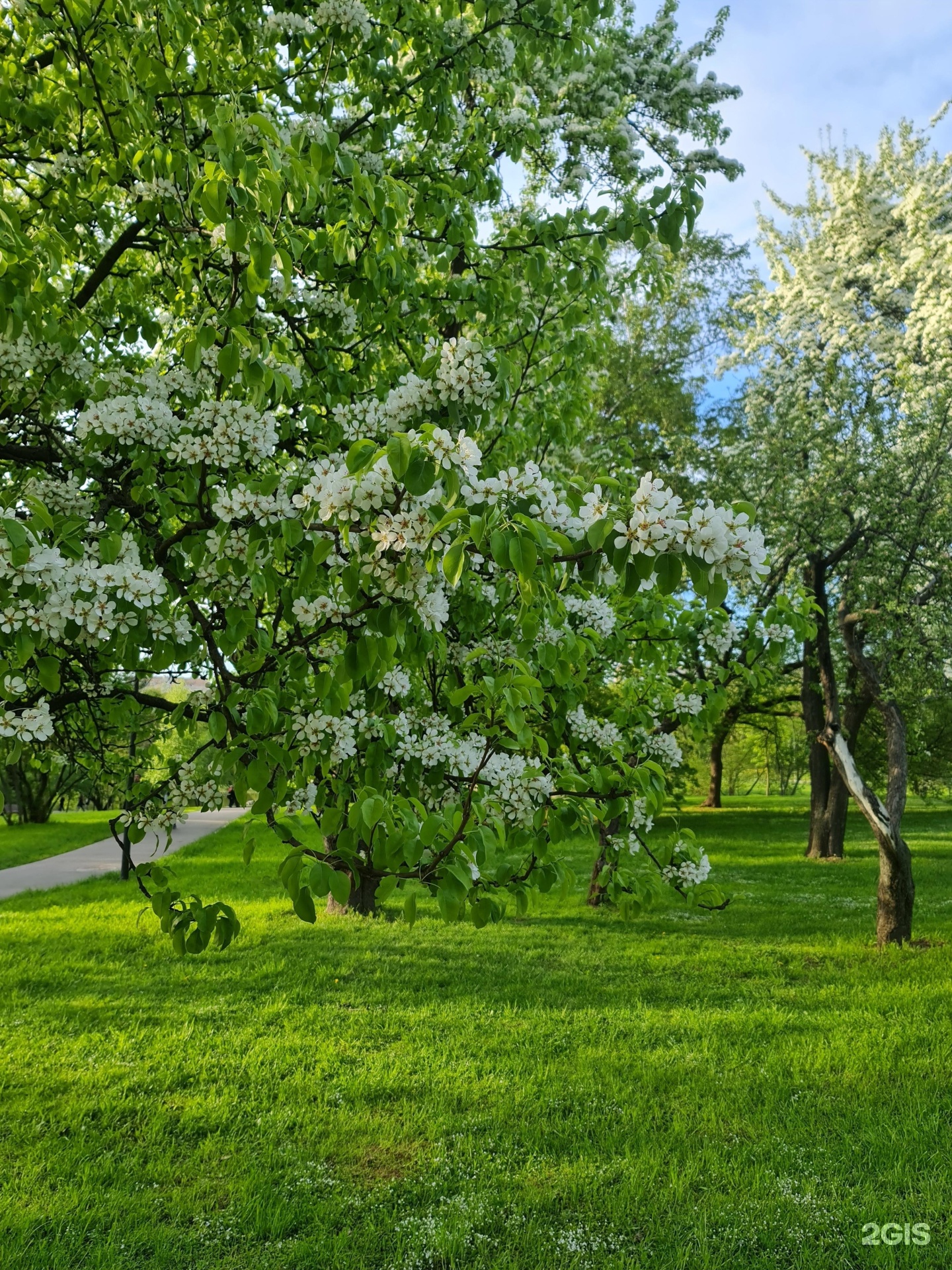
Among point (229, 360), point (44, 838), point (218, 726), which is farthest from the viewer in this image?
point (44, 838)

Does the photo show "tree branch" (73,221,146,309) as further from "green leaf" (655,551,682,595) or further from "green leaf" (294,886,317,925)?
"green leaf" (655,551,682,595)

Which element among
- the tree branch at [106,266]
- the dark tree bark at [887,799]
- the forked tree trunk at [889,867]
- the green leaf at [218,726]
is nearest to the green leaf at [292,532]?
the green leaf at [218,726]

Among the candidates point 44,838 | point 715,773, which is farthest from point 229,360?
point 715,773

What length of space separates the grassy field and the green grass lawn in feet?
34.3

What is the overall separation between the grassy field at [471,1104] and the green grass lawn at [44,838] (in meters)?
10.4

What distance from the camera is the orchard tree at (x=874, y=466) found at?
10.3m

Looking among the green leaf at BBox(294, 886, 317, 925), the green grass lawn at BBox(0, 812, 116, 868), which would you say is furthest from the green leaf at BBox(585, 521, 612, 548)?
the green grass lawn at BBox(0, 812, 116, 868)

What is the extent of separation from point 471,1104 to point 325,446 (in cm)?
437

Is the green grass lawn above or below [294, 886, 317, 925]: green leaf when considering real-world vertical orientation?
below

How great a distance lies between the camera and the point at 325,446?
315cm

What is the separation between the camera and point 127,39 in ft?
11.7

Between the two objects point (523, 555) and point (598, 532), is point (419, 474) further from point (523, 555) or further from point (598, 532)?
point (598, 532)

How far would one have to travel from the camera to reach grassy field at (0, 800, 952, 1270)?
162 inches

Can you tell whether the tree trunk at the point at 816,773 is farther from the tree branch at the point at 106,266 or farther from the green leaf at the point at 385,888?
the green leaf at the point at 385,888
